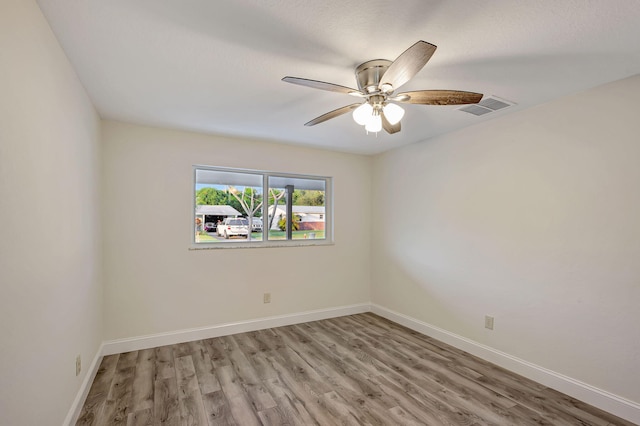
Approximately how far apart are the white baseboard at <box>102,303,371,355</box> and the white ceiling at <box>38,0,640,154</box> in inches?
90.3

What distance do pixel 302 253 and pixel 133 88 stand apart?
2.58 meters

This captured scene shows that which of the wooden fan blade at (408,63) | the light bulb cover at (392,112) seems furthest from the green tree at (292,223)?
the wooden fan blade at (408,63)

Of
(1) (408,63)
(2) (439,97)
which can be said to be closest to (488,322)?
(2) (439,97)

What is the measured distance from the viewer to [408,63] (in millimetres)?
1459

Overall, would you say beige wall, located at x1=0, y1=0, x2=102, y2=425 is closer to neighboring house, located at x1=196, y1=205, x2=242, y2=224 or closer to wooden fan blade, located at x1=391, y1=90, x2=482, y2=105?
neighboring house, located at x1=196, y1=205, x2=242, y2=224

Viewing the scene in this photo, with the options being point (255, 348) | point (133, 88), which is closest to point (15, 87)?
point (133, 88)

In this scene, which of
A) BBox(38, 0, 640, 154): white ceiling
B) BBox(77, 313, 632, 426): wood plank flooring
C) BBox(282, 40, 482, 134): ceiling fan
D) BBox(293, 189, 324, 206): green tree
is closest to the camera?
BBox(38, 0, 640, 154): white ceiling

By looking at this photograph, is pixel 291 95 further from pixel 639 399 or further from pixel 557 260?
pixel 639 399

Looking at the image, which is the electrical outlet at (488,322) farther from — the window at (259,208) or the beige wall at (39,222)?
the beige wall at (39,222)

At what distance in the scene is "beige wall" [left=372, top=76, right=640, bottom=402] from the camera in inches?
84.4

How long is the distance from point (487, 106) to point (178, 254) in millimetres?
3352

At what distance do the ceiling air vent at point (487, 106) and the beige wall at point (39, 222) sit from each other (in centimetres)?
281

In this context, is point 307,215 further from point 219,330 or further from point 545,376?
point 545,376

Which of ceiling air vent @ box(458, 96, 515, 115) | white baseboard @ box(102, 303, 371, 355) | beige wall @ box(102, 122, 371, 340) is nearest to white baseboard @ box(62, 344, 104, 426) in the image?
white baseboard @ box(102, 303, 371, 355)
